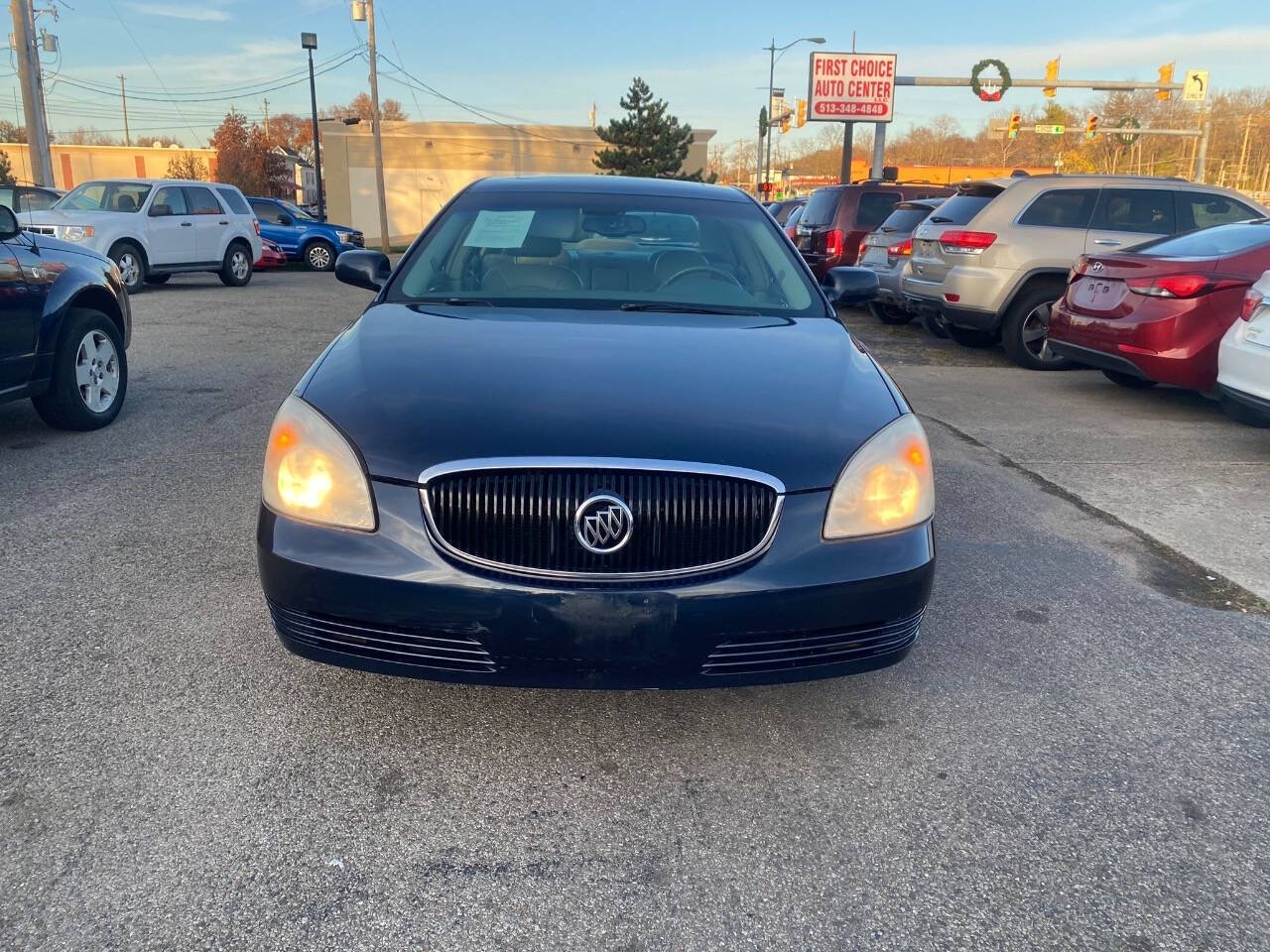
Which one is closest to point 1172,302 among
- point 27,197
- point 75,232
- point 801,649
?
point 801,649

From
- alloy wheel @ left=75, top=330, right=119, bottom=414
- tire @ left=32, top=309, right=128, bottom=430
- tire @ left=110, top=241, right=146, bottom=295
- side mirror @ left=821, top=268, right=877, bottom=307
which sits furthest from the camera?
tire @ left=110, top=241, right=146, bottom=295

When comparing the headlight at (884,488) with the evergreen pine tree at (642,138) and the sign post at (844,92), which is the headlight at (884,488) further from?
the evergreen pine tree at (642,138)

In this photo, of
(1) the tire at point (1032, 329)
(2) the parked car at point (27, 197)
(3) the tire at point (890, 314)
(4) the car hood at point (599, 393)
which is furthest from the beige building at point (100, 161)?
(4) the car hood at point (599, 393)

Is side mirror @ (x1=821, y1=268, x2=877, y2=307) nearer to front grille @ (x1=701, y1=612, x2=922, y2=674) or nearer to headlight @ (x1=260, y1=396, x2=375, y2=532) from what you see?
front grille @ (x1=701, y1=612, x2=922, y2=674)

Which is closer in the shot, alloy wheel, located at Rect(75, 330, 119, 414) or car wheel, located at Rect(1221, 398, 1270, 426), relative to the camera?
car wheel, located at Rect(1221, 398, 1270, 426)

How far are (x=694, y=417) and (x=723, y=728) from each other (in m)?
0.92

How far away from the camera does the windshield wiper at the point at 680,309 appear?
361cm

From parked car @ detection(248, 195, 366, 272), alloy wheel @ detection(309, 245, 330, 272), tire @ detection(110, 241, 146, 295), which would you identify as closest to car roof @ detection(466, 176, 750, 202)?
tire @ detection(110, 241, 146, 295)

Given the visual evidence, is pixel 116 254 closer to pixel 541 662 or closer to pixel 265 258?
pixel 265 258

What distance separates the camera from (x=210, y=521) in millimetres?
4602

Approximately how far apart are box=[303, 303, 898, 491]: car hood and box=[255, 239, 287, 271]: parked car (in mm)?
21221

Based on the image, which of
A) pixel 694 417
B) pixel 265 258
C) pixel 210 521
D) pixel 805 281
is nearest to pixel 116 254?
pixel 265 258

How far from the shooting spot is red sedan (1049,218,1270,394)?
6.87 meters

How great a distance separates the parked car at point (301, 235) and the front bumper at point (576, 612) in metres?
22.5
